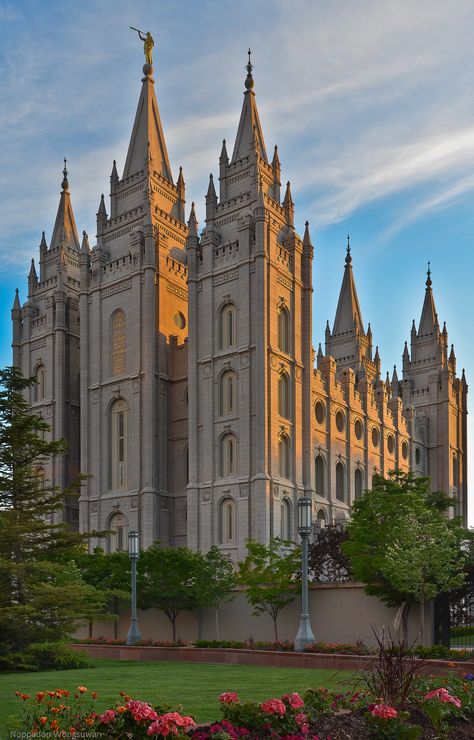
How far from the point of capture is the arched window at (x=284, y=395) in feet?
151

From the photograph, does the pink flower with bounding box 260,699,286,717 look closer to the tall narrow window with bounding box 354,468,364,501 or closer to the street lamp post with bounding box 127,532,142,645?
the street lamp post with bounding box 127,532,142,645

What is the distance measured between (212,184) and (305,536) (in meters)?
33.4

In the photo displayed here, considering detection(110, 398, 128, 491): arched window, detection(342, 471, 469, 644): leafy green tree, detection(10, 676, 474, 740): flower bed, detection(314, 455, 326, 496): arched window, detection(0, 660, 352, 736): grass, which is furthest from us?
detection(314, 455, 326, 496): arched window

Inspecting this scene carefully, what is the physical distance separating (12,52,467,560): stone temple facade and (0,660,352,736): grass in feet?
82.8

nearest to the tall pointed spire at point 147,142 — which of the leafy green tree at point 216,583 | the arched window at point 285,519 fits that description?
the arched window at point 285,519

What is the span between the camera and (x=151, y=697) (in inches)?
458

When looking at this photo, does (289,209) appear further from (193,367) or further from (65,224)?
(65,224)

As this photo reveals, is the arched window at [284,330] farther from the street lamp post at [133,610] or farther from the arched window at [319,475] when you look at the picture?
the street lamp post at [133,610]

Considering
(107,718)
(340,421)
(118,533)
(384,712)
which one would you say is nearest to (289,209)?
(340,421)

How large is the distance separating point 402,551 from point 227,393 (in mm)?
24375

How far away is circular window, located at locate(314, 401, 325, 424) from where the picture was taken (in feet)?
171

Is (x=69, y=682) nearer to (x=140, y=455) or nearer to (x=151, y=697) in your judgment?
(x=151, y=697)

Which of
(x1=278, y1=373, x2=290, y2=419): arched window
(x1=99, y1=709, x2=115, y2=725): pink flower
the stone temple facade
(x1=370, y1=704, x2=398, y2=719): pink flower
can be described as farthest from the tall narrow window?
(x1=99, y1=709, x2=115, y2=725): pink flower

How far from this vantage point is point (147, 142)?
53969 mm
